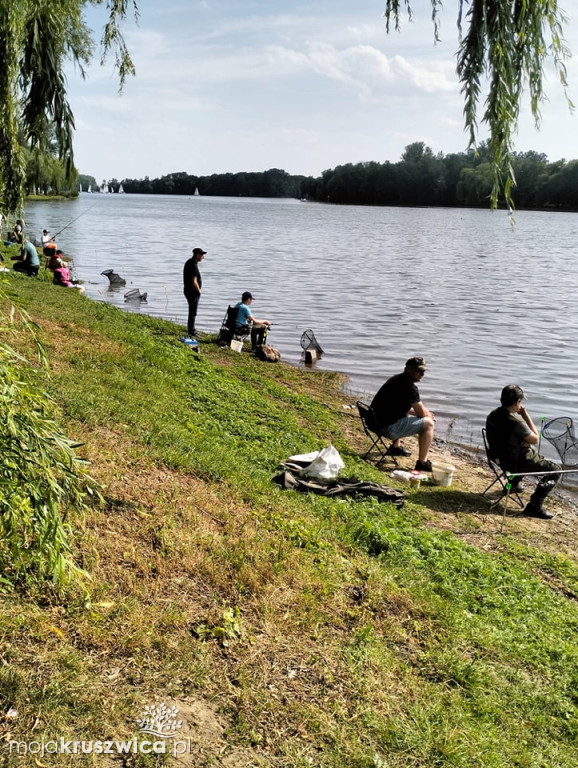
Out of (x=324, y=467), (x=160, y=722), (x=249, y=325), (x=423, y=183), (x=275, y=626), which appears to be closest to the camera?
(x=160, y=722)

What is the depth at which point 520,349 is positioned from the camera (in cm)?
2047

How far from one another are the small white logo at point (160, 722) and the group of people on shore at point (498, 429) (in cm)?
579

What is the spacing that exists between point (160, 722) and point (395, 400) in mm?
7054

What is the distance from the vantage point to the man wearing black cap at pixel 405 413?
9.84 metres

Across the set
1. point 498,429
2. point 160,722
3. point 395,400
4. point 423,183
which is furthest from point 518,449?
point 423,183

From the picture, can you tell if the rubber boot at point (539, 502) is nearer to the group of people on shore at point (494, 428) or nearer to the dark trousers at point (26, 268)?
the group of people on shore at point (494, 428)

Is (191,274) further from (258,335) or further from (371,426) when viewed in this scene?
(371,426)

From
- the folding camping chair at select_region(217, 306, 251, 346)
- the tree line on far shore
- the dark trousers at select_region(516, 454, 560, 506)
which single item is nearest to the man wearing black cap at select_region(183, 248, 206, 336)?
the folding camping chair at select_region(217, 306, 251, 346)

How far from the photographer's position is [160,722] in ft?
11.1

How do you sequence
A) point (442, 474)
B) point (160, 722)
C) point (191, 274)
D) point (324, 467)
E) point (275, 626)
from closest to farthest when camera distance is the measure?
point (160, 722) < point (275, 626) < point (324, 467) < point (442, 474) < point (191, 274)

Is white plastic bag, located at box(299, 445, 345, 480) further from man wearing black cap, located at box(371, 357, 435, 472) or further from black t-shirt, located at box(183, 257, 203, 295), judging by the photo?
black t-shirt, located at box(183, 257, 203, 295)

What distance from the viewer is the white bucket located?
9.31m

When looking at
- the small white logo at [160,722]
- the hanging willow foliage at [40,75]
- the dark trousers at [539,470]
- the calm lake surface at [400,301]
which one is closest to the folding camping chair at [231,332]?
the calm lake surface at [400,301]

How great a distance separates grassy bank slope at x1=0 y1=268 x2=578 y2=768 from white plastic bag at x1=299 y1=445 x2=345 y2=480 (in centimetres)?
49
